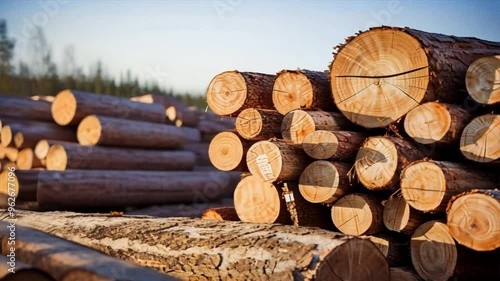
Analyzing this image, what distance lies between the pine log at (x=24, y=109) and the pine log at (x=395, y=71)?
6296 mm

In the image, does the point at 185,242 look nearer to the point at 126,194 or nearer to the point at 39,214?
the point at 39,214

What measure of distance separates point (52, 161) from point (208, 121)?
18.4 ft

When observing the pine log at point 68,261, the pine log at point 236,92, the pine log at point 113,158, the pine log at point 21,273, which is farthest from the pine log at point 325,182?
the pine log at point 113,158

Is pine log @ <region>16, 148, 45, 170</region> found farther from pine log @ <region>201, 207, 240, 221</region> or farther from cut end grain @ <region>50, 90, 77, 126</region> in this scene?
pine log @ <region>201, 207, 240, 221</region>

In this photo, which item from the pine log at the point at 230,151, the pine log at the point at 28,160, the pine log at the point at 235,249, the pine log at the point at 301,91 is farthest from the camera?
the pine log at the point at 28,160

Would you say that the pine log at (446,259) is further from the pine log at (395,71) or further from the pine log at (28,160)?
the pine log at (28,160)

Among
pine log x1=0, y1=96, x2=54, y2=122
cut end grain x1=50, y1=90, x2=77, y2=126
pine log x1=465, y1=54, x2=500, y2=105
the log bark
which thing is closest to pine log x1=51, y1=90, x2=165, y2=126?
cut end grain x1=50, y1=90, x2=77, y2=126

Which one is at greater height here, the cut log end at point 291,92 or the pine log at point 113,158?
the cut log end at point 291,92

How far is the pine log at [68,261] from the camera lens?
2746 mm

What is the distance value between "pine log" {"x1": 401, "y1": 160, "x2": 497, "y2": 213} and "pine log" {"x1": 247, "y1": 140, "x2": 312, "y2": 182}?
3.12ft

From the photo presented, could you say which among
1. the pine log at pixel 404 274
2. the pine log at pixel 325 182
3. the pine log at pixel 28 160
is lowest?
the pine log at pixel 404 274

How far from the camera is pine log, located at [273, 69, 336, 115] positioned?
4625 mm

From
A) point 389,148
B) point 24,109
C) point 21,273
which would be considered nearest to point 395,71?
point 389,148

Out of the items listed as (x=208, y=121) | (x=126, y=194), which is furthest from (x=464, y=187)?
(x=208, y=121)
